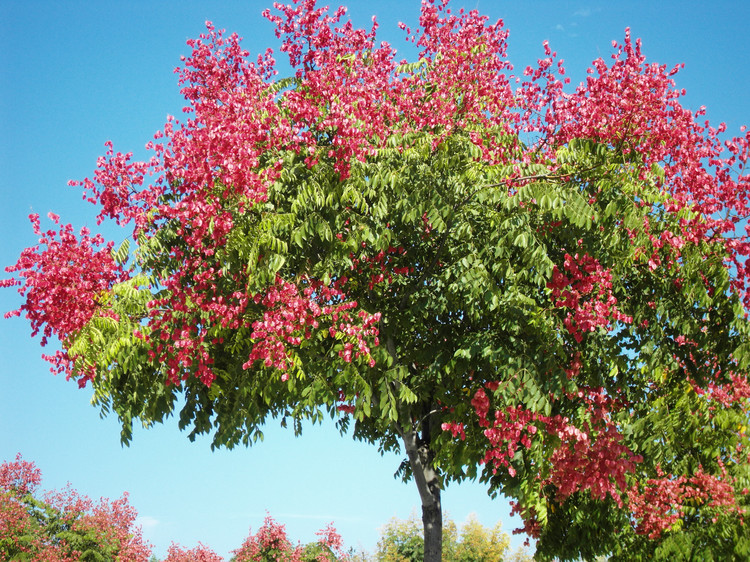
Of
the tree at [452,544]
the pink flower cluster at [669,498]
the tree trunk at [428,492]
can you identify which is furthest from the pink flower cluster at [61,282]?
the tree at [452,544]

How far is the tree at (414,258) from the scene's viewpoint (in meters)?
11.7

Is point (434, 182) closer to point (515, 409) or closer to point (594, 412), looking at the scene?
point (515, 409)

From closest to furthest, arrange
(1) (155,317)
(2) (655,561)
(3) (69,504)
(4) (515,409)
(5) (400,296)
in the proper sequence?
(4) (515,409) < (1) (155,317) < (5) (400,296) < (2) (655,561) < (3) (69,504)

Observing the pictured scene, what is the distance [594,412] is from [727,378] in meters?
2.67

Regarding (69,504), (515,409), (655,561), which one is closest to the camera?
(515,409)

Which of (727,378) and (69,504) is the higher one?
(69,504)

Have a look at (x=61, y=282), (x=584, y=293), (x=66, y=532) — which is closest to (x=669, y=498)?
(x=584, y=293)

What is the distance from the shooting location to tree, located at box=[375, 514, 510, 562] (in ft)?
157

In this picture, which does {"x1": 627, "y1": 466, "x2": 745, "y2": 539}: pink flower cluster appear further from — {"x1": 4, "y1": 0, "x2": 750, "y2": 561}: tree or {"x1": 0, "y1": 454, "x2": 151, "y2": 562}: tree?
{"x1": 0, "y1": 454, "x2": 151, "y2": 562}: tree

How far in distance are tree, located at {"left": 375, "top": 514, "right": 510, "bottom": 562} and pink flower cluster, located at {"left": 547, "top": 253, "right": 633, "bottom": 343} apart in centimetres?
3846

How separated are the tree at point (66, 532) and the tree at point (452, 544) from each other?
71.5 feet

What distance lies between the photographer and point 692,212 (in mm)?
12617

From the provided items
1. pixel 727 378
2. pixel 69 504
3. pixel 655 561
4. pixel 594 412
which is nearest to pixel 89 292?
pixel 594 412

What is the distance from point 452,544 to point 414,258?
41400 millimetres
